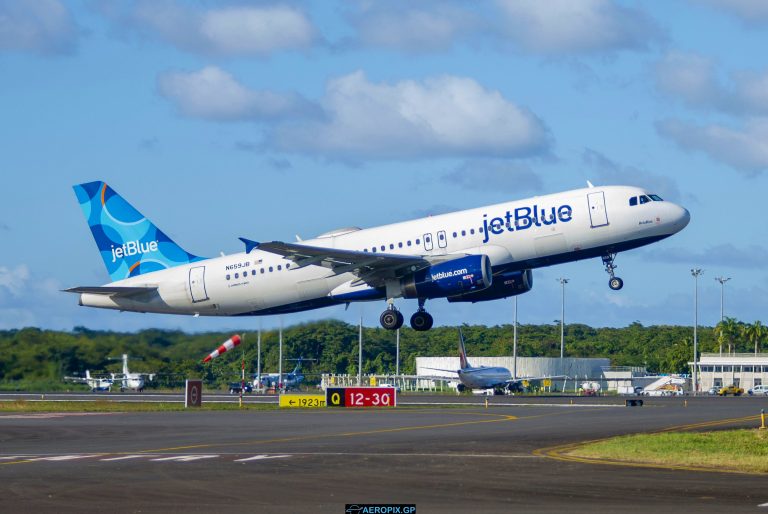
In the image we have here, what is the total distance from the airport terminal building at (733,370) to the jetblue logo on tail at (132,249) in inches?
4190

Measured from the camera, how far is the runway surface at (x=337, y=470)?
925 inches

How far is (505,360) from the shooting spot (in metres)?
146

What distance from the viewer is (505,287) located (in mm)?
63969

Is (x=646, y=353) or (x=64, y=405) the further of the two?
(x=646, y=353)

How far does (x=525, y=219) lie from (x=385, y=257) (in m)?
7.54

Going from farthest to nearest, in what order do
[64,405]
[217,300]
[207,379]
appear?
[207,379]
[64,405]
[217,300]

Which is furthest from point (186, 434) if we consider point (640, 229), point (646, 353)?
point (646, 353)

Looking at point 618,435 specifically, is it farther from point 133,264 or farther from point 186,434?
point 133,264

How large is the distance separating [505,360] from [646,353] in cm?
4616

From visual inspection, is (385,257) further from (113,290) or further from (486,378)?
(486,378)

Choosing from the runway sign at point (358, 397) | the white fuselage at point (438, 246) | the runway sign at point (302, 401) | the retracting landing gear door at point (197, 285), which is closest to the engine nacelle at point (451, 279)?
the white fuselage at point (438, 246)

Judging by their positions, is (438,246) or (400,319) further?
(400,319)

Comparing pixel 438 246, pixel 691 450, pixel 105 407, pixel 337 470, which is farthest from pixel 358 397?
pixel 337 470

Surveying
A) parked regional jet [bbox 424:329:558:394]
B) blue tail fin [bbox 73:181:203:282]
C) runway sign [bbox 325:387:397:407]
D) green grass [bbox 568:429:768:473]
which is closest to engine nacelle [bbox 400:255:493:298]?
runway sign [bbox 325:387:397:407]
